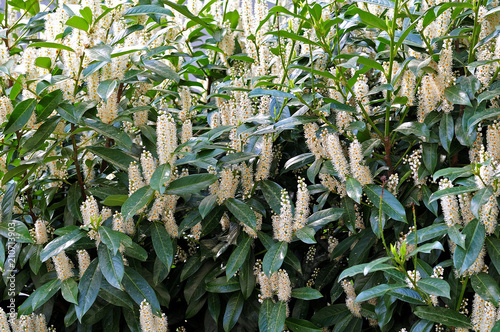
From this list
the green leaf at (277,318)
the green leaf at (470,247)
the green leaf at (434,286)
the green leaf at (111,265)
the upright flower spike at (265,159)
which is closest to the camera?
the green leaf at (434,286)

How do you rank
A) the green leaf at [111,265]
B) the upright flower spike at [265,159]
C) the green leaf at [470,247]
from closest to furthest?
the green leaf at [470,247], the green leaf at [111,265], the upright flower spike at [265,159]

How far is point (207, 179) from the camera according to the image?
6.06ft

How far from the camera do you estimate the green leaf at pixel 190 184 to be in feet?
6.02

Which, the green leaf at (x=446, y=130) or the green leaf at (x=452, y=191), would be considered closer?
the green leaf at (x=452, y=191)

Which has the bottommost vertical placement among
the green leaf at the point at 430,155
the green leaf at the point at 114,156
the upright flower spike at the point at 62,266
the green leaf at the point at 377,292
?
the green leaf at the point at 377,292

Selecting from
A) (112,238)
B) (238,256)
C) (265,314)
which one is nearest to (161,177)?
(112,238)

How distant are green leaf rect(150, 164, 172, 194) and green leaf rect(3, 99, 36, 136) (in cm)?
49

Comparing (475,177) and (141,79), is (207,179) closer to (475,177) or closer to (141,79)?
(141,79)

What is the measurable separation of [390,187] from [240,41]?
111 centimetres

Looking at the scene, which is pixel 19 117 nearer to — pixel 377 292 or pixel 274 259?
pixel 274 259

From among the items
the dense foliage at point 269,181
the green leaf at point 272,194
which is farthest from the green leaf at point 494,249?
the green leaf at point 272,194

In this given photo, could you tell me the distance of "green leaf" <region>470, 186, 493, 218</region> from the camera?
162 cm

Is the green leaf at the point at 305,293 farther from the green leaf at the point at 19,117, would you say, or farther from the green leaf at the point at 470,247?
the green leaf at the point at 19,117

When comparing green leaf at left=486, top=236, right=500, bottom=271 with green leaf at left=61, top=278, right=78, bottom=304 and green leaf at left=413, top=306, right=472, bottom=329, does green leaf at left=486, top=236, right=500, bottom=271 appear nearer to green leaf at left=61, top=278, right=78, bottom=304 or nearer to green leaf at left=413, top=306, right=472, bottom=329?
green leaf at left=413, top=306, right=472, bottom=329
